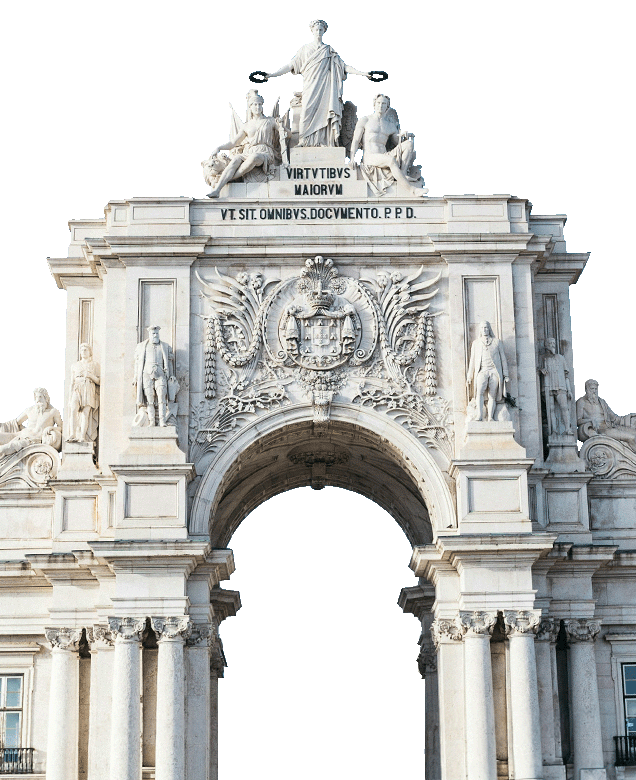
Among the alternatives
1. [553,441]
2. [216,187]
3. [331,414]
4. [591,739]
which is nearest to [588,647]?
[591,739]

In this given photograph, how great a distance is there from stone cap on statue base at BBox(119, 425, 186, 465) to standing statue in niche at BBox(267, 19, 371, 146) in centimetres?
690

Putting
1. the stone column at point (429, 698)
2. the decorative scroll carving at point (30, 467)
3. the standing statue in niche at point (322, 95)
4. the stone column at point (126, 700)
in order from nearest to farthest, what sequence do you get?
the stone column at point (126, 700)
the decorative scroll carving at point (30, 467)
the standing statue in niche at point (322, 95)
the stone column at point (429, 698)

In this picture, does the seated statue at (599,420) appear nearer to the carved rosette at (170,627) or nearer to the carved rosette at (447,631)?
the carved rosette at (447,631)

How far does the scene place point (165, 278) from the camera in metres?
34.5

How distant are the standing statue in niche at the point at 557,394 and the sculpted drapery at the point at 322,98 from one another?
6.33m

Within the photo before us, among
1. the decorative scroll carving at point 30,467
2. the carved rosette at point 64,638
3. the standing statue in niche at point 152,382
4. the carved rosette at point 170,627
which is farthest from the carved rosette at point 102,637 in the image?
the standing statue in niche at point 152,382

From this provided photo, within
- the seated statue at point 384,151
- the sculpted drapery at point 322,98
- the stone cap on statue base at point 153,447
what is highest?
the sculpted drapery at point 322,98

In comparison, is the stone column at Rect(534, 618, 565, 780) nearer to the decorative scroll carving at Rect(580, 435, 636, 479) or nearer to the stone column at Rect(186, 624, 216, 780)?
the decorative scroll carving at Rect(580, 435, 636, 479)

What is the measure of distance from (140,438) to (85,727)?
18.0 ft

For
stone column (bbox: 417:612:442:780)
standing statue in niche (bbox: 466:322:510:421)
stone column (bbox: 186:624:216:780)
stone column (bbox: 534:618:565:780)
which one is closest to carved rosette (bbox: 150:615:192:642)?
stone column (bbox: 186:624:216:780)

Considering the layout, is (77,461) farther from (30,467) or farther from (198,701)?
(198,701)

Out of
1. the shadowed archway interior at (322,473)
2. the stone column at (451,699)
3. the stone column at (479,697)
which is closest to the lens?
the stone column at (479,697)

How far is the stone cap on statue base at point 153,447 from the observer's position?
3303cm

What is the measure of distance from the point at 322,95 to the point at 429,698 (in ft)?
42.3
